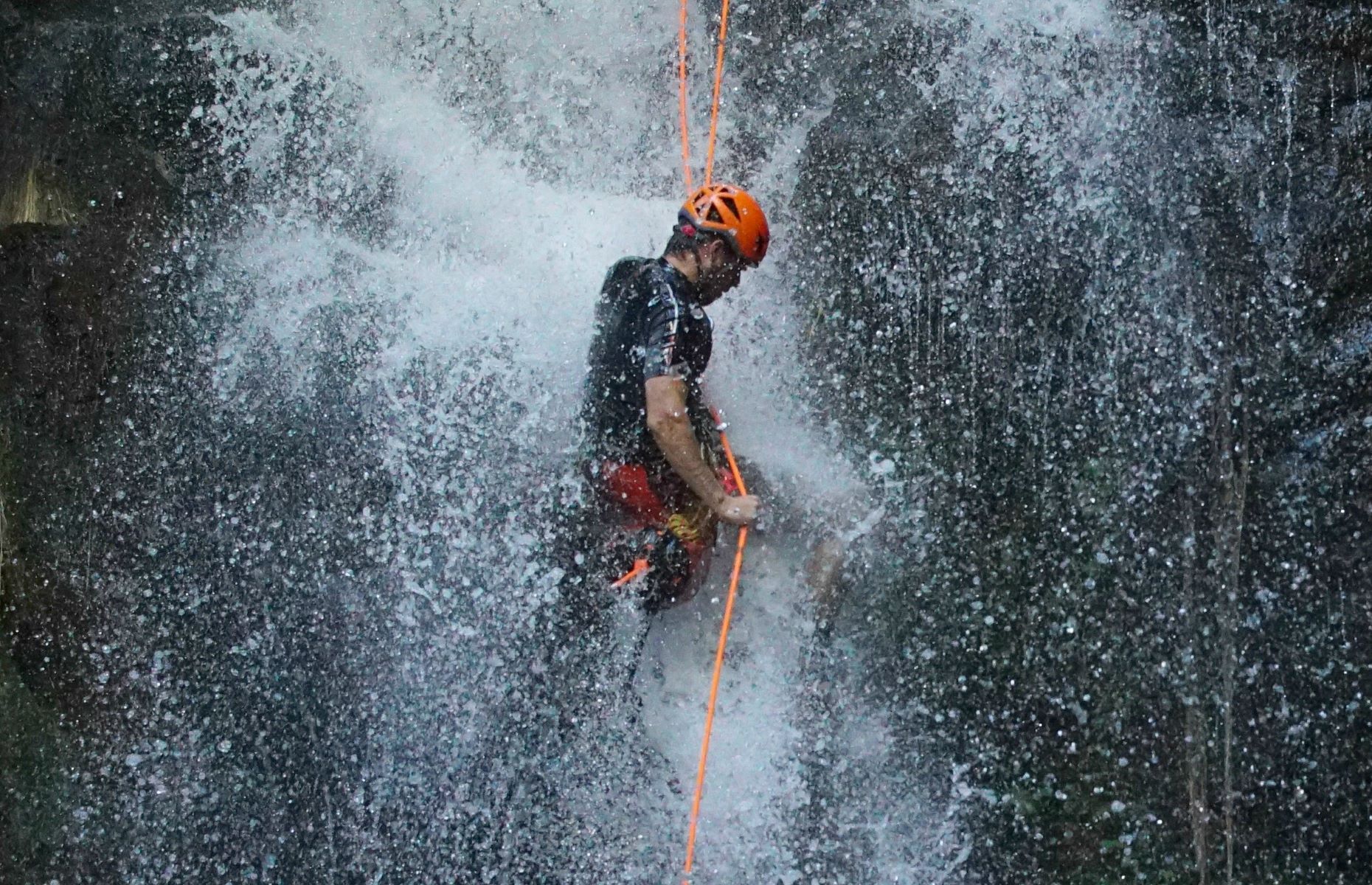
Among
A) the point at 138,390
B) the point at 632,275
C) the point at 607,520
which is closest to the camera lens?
the point at 632,275

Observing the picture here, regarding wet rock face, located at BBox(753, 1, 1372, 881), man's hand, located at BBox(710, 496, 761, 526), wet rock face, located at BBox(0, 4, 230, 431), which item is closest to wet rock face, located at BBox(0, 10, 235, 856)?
wet rock face, located at BBox(0, 4, 230, 431)

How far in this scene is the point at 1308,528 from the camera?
345 cm

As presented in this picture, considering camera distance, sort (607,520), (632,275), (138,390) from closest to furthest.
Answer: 1. (632,275)
2. (607,520)
3. (138,390)

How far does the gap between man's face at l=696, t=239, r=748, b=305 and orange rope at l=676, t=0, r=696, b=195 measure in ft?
1.68

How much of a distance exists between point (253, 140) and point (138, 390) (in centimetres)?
80

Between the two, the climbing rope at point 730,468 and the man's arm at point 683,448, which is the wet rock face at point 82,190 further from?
the man's arm at point 683,448

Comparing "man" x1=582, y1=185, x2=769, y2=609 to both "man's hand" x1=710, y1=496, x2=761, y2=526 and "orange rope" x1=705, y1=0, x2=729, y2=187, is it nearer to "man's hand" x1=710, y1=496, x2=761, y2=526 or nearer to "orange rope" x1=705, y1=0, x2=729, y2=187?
"man's hand" x1=710, y1=496, x2=761, y2=526

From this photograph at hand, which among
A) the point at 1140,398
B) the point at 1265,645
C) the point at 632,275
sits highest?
the point at 1140,398

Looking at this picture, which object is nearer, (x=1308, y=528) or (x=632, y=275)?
(x=632, y=275)

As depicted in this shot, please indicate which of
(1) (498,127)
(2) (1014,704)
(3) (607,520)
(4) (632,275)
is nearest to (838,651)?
(2) (1014,704)

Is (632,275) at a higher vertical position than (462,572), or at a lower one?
higher

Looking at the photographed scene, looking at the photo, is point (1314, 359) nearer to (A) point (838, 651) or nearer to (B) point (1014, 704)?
(B) point (1014, 704)

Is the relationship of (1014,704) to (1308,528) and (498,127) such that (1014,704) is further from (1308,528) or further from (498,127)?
(498,127)

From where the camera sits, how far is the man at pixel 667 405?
3.01 meters
